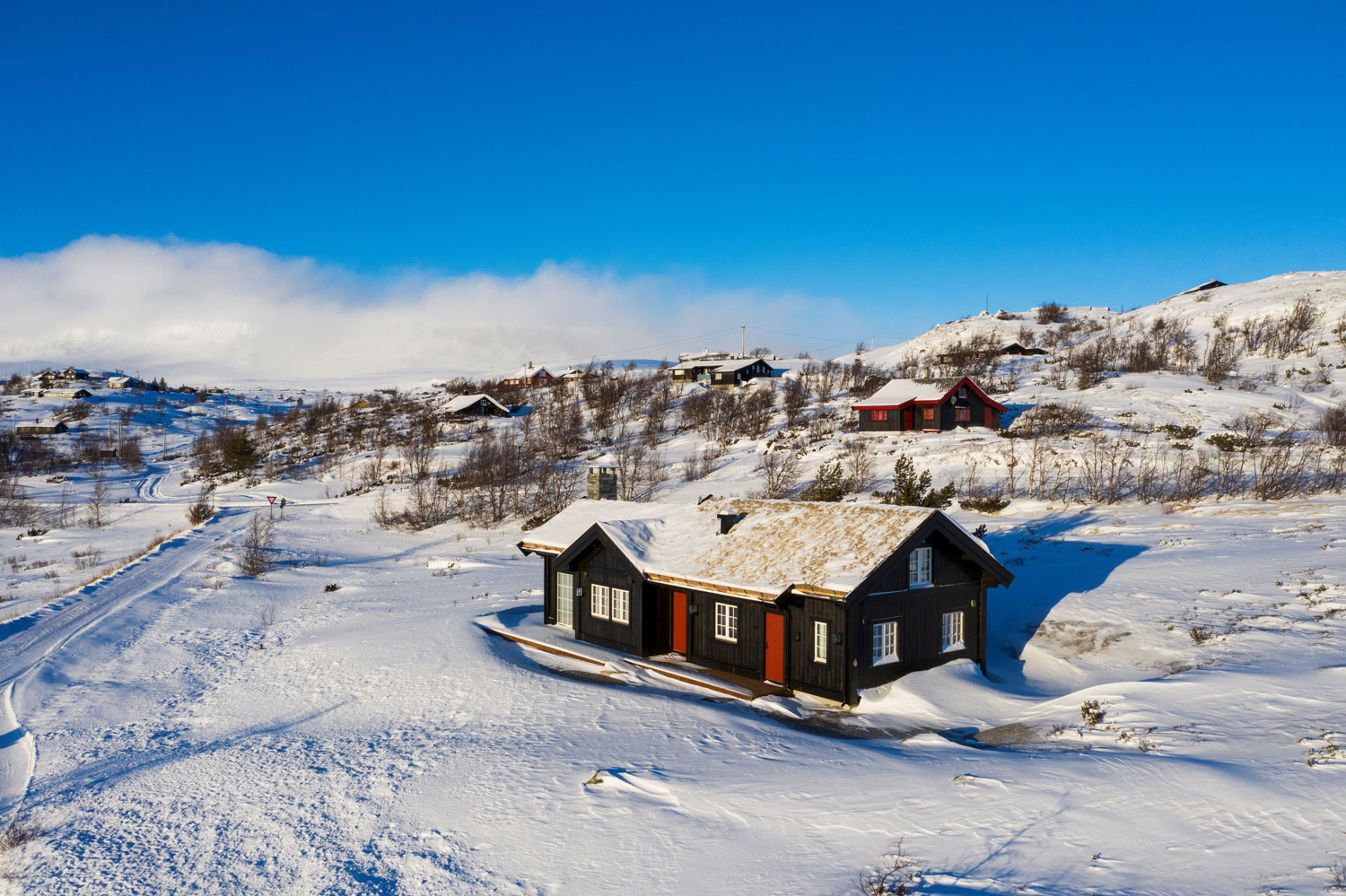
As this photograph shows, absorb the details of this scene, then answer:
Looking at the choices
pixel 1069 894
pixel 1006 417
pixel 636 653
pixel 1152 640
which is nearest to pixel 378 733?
pixel 636 653

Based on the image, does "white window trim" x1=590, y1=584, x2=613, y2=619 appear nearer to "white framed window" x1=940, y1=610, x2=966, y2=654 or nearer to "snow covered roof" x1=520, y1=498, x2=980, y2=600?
"snow covered roof" x1=520, y1=498, x2=980, y2=600

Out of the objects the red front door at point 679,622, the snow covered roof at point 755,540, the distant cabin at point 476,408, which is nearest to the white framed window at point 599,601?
the snow covered roof at point 755,540

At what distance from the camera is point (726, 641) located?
827 inches

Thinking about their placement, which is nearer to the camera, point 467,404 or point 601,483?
point 601,483

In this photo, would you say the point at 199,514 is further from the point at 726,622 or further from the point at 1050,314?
the point at 1050,314

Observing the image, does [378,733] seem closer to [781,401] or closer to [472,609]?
[472,609]

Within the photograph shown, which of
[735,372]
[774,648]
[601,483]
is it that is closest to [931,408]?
[601,483]

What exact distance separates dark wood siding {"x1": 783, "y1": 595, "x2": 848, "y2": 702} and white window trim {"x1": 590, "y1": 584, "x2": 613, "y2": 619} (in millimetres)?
6300

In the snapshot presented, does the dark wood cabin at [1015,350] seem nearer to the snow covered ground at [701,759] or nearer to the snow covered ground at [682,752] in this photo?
the snow covered ground at [682,752]

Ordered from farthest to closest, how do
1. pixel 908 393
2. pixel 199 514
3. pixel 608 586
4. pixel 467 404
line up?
pixel 467 404, pixel 908 393, pixel 199 514, pixel 608 586

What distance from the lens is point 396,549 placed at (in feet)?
145

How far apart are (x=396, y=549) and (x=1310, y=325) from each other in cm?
8450

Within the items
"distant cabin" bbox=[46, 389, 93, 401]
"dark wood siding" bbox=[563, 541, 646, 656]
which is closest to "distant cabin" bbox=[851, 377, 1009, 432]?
"dark wood siding" bbox=[563, 541, 646, 656]

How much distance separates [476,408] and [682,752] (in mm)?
84259
